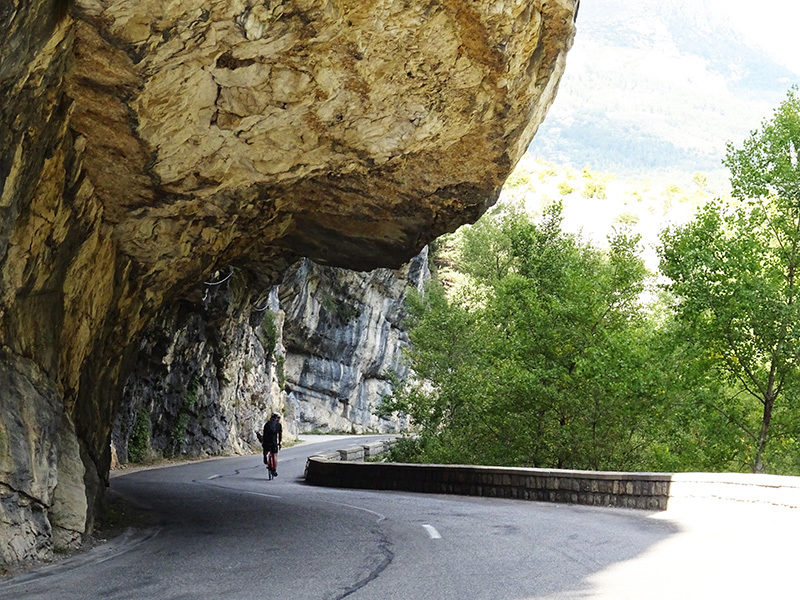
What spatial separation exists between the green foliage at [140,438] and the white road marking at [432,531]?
1876cm

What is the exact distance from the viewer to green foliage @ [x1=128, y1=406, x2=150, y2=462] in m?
28.6

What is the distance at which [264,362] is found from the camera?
4447 cm

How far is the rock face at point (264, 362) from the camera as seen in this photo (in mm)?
29344

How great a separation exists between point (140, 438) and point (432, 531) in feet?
65.3

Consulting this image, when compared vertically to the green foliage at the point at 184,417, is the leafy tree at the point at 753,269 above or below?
above

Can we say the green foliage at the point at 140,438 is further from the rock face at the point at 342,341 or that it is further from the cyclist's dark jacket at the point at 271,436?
the rock face at the point at 342,341

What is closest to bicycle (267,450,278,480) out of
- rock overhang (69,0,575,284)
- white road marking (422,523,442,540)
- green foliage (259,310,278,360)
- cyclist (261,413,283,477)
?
cyclist (261,413,283,477)

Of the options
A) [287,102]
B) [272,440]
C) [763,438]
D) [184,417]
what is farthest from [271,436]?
[287,102]

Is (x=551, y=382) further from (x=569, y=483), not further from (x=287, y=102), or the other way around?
(x=287, y=102)

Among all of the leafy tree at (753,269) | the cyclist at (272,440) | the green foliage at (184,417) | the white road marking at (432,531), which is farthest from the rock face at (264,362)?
the leafy tree at (753,269)

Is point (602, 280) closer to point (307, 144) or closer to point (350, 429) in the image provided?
point (307, 144)

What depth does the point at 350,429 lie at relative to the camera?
68.5m

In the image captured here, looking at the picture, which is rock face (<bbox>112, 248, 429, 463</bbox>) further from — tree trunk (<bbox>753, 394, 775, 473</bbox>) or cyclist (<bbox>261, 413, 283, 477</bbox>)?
tree trunk (<bbox>753, 394, 775, 473</bbox>)

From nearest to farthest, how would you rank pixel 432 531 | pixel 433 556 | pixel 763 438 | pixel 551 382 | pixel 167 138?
pixel 433 556, pixel 167 138, pixel 432 531, pixel 763 438, pixel 551 382
